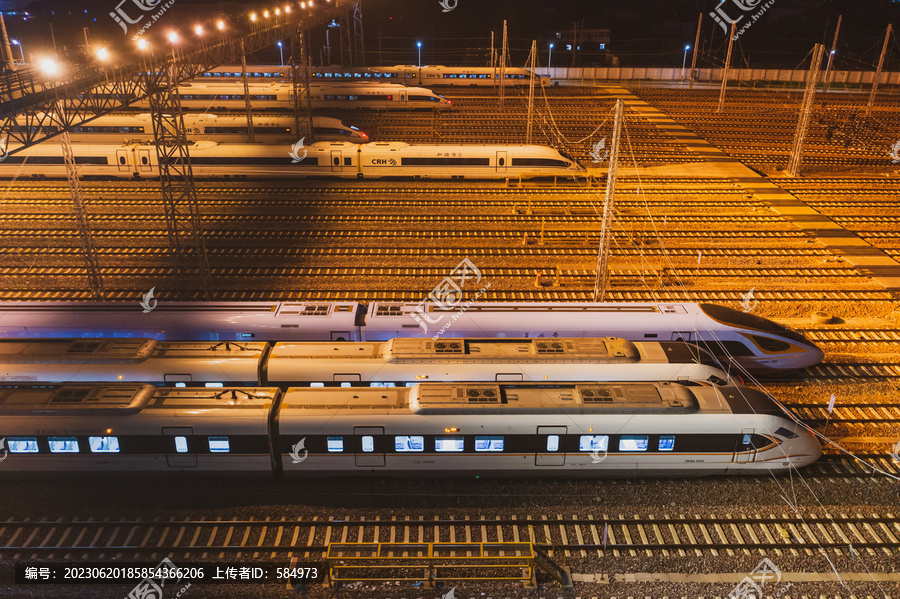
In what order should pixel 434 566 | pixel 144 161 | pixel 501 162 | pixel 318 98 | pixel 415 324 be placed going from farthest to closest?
pixel 318 98 → pixel 501 162 → pixel 144 161 → pixel 415 324 → pixel 434 566

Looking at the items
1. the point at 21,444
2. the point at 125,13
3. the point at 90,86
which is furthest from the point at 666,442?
the point at 125,13

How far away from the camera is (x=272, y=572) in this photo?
53.3 feet

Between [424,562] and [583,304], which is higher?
[583,304]

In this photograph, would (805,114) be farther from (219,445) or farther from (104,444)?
(104,444)

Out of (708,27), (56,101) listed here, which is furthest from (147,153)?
(708,27)

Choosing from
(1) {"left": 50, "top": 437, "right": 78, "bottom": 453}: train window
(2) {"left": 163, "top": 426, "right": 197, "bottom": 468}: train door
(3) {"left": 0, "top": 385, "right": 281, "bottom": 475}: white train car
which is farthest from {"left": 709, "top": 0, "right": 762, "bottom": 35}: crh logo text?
(1) {"left": 50, "top": 437, "right": 78, "bottom": 453}: train window

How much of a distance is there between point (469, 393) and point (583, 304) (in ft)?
24.3

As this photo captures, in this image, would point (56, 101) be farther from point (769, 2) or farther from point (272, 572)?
point (769, 2)

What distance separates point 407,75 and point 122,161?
116 ft

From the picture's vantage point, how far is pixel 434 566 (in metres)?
16.3

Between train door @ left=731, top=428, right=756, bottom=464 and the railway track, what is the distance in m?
1.58

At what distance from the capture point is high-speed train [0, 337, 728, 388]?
20516mm

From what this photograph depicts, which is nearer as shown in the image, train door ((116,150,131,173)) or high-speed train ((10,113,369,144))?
train door ((116,150,131,173))

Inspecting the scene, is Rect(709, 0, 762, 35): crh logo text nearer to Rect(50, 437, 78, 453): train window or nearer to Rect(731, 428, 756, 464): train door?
Rect(731, 428, 756, 464): train door
